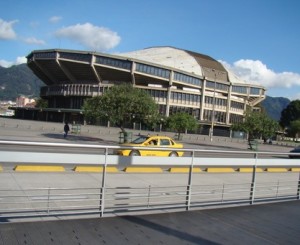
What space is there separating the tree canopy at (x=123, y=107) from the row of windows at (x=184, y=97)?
5253 centimetres

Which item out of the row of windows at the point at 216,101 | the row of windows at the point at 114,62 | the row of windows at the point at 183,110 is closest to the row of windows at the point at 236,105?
the row of windows at the point at 216,101

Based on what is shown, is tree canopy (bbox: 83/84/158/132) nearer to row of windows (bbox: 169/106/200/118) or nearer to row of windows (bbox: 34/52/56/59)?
row of windows (bbox: 169/106/200/118)

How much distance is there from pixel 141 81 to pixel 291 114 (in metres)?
65.5

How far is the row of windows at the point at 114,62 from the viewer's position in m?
85.2

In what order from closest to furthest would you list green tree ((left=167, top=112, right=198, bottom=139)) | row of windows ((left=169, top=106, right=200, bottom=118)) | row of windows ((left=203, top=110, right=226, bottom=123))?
1. green tree ((left=167, top=112, right=198, bottom=139))
2. row of windows ((left=169, top=106, right=200, bottom=118))
3. row of windows ((left=203, top=110, right=226, bottom=123))

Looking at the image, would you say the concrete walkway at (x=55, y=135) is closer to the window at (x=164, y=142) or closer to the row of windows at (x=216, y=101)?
the window at (x=164, y=142)

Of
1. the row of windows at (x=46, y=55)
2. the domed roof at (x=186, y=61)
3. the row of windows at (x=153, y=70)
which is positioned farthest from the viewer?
the domed roof at (x=186, y=61)

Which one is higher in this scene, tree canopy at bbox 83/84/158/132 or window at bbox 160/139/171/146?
tree canopy at bbox 83/84/158/132

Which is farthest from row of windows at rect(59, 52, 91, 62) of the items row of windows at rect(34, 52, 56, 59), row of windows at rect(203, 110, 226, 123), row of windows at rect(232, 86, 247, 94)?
row of windows at rect(232, 86, 247, 94)

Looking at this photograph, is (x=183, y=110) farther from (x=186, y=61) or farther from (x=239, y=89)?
(x=239, y=89)

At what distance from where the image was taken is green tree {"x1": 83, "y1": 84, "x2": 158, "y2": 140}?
118 feet

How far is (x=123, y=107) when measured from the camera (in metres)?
35.9

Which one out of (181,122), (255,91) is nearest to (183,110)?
(255,91)

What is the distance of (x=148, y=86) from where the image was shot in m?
87.9
